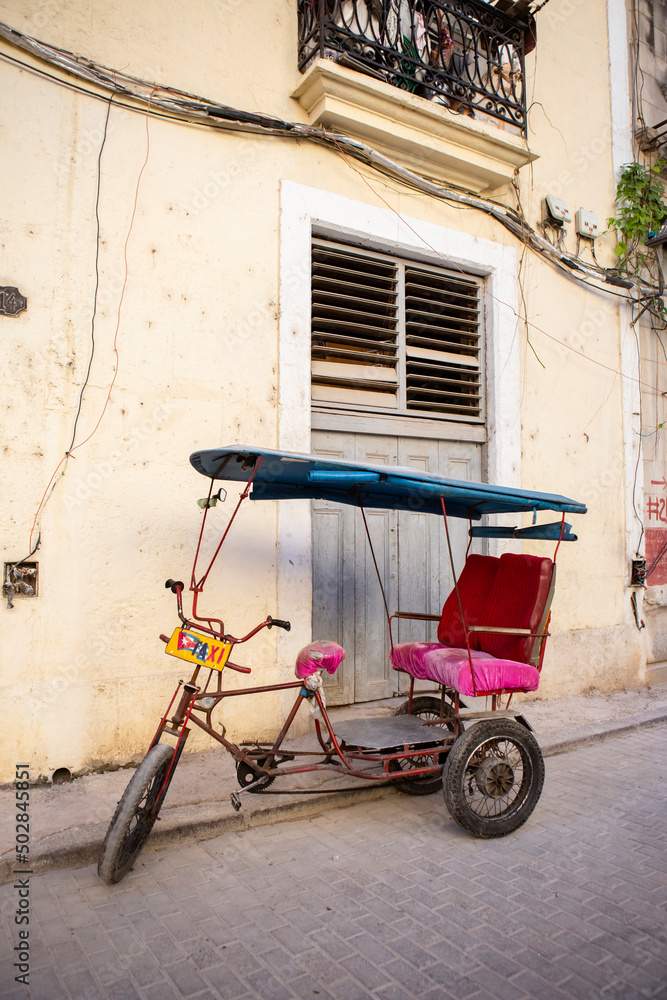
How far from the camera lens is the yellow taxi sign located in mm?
3387

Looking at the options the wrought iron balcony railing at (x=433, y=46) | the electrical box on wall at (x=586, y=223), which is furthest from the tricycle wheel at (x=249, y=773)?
the electrical box on wall at (x=586, y=223)

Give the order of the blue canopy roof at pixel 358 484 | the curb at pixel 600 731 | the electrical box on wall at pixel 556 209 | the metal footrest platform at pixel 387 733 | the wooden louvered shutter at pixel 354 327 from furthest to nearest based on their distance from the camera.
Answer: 1. the electrical box on wall at pixel 556 209
2. the wooden louvered shutter at pixel 354 327
3. the curb at pixel 600 731
4. the metal footrest platform at pixel 387 733
5. the blue canopy roof at pixel 358 484

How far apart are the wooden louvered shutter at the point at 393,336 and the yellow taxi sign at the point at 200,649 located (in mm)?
2688

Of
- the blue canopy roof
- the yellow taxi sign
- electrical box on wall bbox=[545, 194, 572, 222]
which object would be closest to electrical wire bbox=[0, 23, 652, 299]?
electrical box on wall bbox=[545, 194, 572, 222]

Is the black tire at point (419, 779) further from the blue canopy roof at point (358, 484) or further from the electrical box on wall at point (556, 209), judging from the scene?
the electrical box on wall at point (556, 209)

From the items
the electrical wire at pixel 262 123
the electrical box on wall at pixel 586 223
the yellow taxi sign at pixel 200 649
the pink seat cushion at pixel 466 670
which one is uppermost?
the electrical box on wall at pixel 586 223

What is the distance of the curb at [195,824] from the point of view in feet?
10.9

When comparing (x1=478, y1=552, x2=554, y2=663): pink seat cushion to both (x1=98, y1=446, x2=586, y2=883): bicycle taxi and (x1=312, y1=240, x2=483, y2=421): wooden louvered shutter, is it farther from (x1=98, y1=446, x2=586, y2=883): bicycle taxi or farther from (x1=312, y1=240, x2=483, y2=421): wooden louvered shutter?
(x1=312, y1=240, x2=483, y2=421): wooden louvered shutter

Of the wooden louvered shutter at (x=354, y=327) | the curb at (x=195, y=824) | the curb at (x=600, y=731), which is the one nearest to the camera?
the curb at (x=195, y=824)

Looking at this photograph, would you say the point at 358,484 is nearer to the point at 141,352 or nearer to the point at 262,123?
the point at 141,352

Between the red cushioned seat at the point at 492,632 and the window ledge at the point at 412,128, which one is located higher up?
the window ledge at the point at 412,128

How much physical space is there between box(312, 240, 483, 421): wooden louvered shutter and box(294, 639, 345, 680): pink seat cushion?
2.44 meters

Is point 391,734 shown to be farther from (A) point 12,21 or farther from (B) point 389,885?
(A) point 12,21

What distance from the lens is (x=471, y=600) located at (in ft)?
16.3
